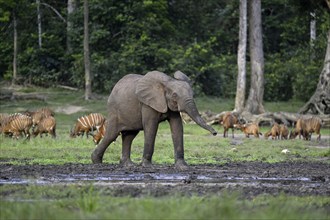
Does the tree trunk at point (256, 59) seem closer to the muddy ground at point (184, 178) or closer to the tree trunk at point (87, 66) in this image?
the tree trunk at point (87, 66)

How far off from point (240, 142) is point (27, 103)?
52.2 ft

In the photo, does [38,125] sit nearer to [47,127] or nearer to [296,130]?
[47,127]

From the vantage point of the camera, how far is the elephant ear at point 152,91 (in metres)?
17.4

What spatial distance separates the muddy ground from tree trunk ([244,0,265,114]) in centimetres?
1971

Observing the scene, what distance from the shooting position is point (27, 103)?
1635 inches

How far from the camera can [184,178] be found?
49.3ft

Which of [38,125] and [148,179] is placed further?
[38,125]

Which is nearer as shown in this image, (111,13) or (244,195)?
(244,195)

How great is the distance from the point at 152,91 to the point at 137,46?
1083 inches

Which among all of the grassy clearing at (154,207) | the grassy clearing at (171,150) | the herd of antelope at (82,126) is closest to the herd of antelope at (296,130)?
the herd of antelope at (82,126)

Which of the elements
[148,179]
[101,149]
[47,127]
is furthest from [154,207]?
[47,127]

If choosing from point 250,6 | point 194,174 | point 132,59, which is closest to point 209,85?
point 132,59

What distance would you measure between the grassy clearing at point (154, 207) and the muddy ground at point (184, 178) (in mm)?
1115

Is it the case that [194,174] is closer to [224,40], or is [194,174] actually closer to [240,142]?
[240,142]
